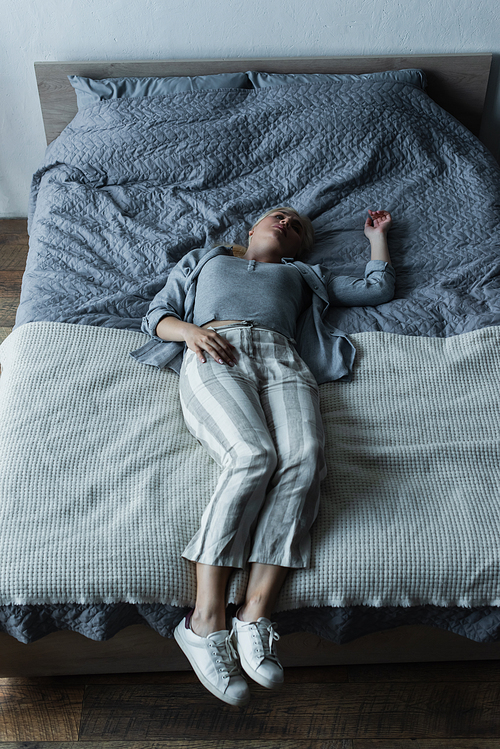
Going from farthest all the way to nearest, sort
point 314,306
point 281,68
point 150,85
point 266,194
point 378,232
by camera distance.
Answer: point 281,68 → point 150,85 → point 266,194 → point 378,232 → point 314,306

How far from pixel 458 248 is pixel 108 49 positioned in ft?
5.05

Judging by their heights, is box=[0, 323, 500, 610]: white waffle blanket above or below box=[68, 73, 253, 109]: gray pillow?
below

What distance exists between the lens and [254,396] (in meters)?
1.27

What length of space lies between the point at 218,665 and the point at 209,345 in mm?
643

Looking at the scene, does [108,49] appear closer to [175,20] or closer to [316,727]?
[175,20]

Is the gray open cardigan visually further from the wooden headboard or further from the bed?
the wooden headboard

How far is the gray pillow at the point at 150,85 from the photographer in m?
2.17

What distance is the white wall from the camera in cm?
222

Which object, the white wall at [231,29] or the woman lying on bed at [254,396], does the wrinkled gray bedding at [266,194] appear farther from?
the white wall at [231,29]

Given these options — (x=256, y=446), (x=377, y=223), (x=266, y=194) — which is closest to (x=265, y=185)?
(x=266, y=194)

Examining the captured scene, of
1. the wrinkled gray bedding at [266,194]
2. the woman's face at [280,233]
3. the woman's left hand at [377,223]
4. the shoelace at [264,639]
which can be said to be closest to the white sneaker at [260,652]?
the shoelace at [264,639]

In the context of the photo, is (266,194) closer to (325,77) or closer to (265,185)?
(265,185)

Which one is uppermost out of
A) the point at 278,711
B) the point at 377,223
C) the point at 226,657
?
the point at 377,223

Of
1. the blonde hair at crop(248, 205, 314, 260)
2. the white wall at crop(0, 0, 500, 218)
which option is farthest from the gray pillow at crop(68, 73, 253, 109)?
the blonde hair at crop(248, 205, 314, 260)
